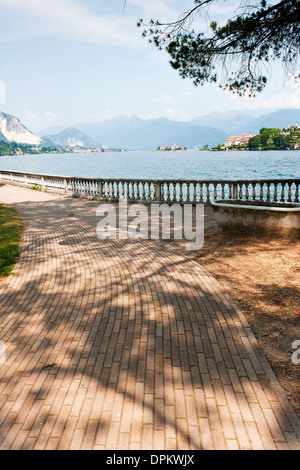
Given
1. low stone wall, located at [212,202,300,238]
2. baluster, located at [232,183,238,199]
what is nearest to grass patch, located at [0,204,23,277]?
low stone wall, located at [212,202,300,238]

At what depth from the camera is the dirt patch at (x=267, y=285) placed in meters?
4.30

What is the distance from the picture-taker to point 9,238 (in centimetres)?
1092

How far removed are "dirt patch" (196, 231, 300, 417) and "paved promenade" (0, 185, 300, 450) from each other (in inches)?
7.7

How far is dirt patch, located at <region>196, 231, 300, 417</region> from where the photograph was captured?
14.1 ft

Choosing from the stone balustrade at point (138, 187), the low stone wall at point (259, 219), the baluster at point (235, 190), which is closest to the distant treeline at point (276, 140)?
the stone balustrade at point (138, 187)

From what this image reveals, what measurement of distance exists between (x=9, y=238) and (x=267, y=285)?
27.0 feet

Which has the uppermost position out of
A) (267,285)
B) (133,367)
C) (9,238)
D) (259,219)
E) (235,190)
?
(235,190)

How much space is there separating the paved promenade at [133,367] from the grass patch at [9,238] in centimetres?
91

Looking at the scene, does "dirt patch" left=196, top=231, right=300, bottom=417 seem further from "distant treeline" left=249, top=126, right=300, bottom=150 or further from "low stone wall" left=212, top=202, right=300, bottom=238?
"distant treeline" left=249, top=126, right=300, bottom=150

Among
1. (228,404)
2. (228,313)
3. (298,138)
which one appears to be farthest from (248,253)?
(298,138)

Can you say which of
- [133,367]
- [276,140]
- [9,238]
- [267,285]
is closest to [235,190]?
[267,285]

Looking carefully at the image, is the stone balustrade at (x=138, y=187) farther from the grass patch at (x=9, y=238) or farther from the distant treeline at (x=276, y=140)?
the distant treeline at (x=276, y=140)

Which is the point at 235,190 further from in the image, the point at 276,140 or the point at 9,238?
the point at 276,140
